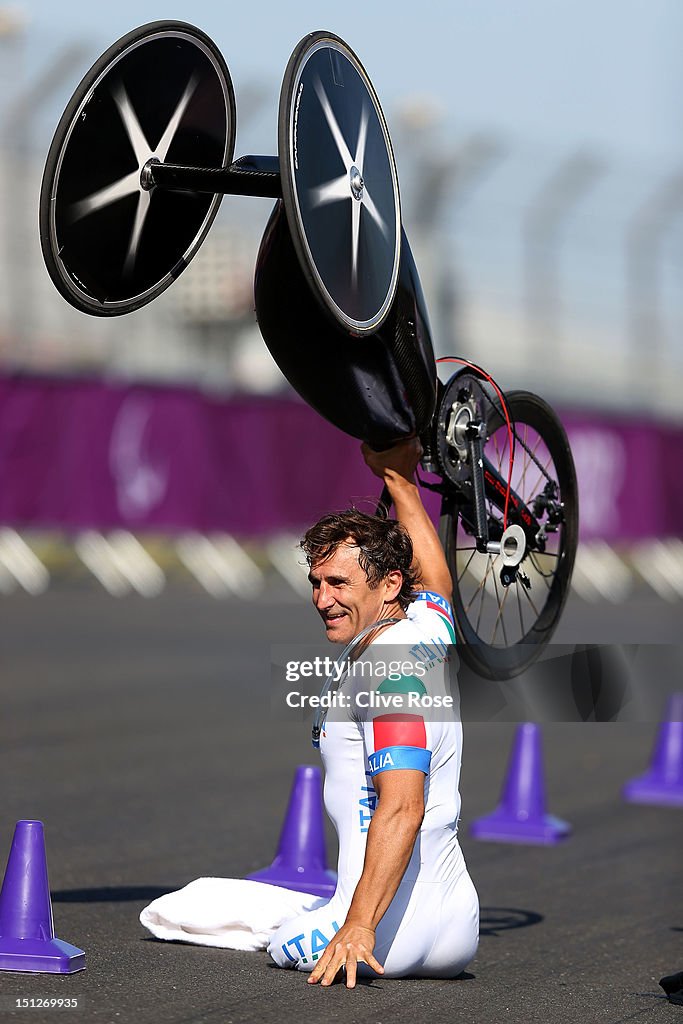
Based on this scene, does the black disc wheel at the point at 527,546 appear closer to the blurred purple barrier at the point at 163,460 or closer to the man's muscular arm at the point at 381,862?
the man's muscular arm at the point at 381,862

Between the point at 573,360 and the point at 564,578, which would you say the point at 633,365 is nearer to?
the point at 573,360

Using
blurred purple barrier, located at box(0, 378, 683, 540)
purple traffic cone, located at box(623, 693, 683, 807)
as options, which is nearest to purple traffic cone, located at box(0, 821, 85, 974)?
purple traffic cone, located at box(623, 693, 683, 807)

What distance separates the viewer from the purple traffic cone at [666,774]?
31.4ft

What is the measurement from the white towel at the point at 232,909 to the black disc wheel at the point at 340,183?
6.16 feet

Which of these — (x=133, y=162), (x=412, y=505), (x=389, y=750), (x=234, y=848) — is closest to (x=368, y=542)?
(x=412, y=505)

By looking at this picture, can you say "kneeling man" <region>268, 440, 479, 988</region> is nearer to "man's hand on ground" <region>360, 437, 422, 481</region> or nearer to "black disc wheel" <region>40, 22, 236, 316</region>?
"man's hand on ground" <region>360, 437, 422, 481</region>

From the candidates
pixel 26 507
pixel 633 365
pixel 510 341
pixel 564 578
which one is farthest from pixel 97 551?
pixel 564 578

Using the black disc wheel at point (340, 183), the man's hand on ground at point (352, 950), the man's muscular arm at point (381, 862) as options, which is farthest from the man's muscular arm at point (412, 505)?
the man's hand on ground at point (352, 950)

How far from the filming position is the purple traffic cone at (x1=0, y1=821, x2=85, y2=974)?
17.4 feet

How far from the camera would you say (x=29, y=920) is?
539 cm

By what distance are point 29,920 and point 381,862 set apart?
1.22m

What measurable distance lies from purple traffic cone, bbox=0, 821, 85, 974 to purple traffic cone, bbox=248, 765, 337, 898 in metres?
1.48

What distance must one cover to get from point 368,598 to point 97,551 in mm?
18260

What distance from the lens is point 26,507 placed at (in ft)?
66.4
